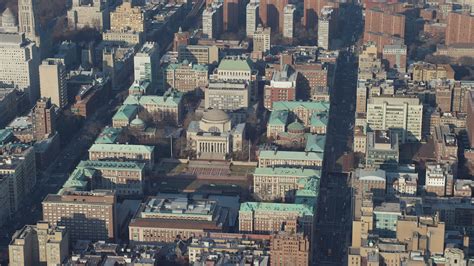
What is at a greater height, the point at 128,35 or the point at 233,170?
the point at 128,35

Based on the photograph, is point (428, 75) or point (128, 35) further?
point (128, 35)

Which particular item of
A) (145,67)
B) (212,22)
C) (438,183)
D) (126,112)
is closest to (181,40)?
(212,22)

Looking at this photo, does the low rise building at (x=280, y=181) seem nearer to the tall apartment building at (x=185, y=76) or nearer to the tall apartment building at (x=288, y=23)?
the tall apartment building at (x=185, y=76)

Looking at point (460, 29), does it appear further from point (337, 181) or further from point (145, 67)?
point (337, 181)

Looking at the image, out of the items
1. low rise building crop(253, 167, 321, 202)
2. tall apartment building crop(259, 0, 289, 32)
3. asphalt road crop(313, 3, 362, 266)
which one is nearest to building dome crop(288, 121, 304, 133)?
asphalt road crop(313, 3, 362, 266)

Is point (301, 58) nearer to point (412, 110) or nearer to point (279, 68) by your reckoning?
point (279, 68)

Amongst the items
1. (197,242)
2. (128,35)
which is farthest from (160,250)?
(128,35)

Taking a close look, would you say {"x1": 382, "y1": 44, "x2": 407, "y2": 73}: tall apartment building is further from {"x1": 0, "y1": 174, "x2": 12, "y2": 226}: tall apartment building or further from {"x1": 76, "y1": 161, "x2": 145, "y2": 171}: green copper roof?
{"x1": 0, "y1": 174, "x2": 12, "y2": 226}: tall apartment building

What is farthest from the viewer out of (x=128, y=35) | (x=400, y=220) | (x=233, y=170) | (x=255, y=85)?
(x=128, y=35)
